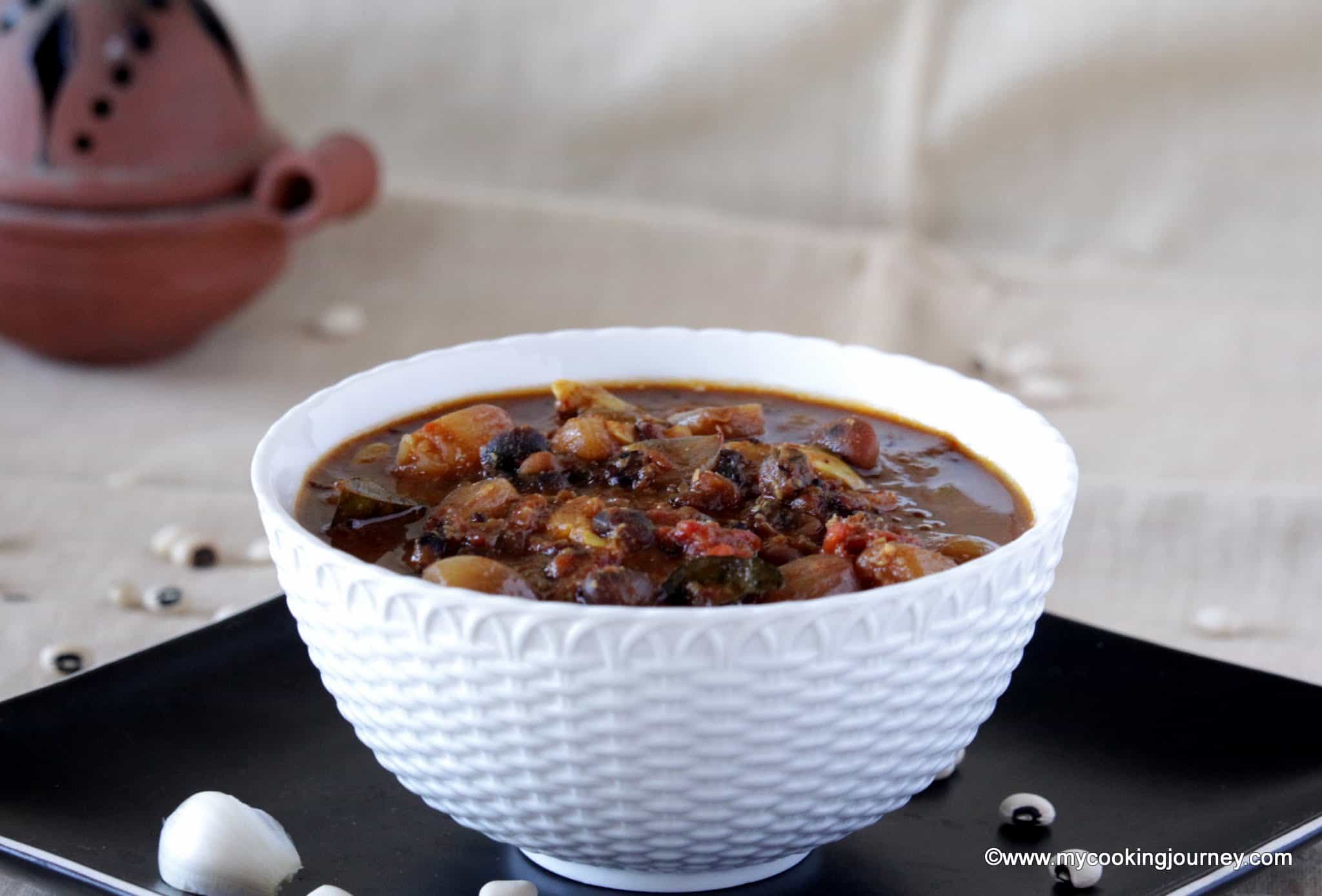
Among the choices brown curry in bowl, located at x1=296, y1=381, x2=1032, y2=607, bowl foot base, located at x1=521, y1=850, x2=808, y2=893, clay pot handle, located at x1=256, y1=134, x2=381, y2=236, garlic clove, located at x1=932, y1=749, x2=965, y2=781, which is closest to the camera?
brown curry in bowl, located at x1=296, y1=381, x2=1032, y2=607

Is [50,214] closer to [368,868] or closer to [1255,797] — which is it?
[368,868]

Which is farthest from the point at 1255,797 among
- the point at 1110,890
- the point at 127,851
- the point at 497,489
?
the point at 127,851

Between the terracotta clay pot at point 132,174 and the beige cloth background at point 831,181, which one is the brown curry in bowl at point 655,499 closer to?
the terracotta clay pot at point 132,174

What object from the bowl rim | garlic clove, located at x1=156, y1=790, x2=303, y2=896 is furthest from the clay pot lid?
garlic clove, located at x1=156, y1=790, x2=303, y2=896

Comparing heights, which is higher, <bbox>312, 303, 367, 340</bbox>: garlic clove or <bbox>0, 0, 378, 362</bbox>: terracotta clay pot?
<bbox>0, 0, 378, 362</bbox>: terracotta clay pot

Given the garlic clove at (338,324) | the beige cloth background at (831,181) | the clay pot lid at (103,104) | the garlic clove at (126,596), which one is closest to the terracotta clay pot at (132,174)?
the clay pot lid at (103,104)

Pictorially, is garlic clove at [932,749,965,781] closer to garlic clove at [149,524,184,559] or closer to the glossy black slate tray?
the glossy black slate tray

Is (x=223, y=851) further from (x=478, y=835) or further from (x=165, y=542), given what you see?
(x=165, y=542)
